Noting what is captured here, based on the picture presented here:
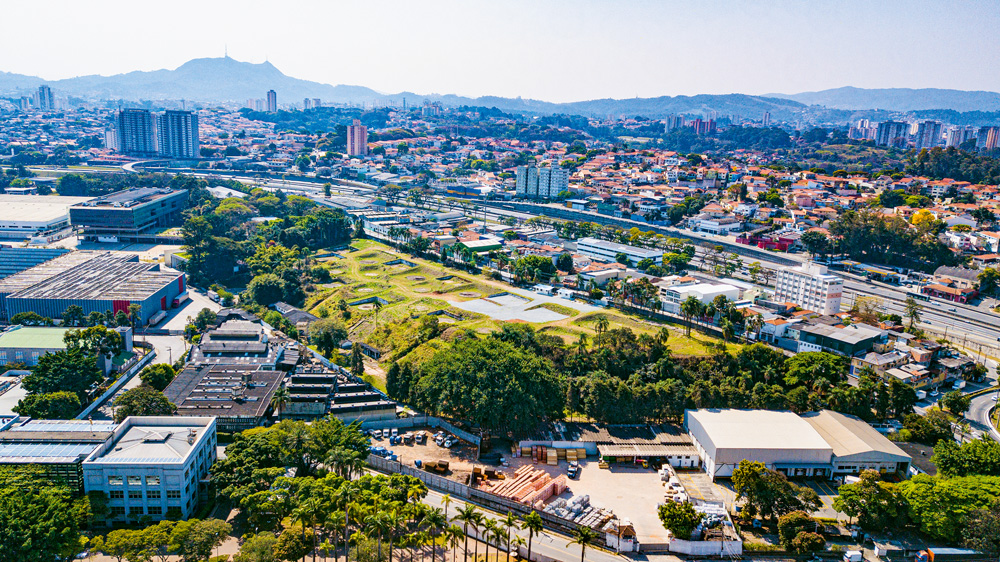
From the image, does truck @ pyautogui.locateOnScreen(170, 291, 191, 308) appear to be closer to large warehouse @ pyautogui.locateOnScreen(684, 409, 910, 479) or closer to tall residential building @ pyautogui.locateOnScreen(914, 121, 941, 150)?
large warehouse @ pyautogui.locateOnScreen(684, 409, 910, 479)

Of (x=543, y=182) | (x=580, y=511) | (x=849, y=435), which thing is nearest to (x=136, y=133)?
(x=543, y=182)

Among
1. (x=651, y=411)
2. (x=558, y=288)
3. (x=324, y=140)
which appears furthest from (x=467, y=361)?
(x=324, y=140)

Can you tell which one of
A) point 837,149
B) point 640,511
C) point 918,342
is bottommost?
point 640,511

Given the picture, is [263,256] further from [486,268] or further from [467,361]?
[467,361]

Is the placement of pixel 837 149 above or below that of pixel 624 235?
above

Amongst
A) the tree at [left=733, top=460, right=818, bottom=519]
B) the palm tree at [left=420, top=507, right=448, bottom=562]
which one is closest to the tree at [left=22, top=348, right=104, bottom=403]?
the palm tree at [left=420, top=507, right=448, bottom=562]

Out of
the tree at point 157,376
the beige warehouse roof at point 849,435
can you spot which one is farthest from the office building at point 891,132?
the tree at point 157,376
